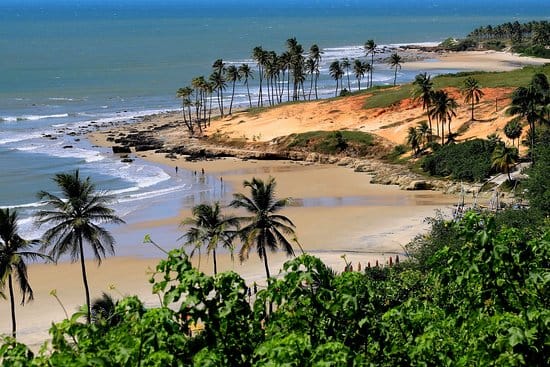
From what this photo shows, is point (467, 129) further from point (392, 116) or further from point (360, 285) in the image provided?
point (360, 285)

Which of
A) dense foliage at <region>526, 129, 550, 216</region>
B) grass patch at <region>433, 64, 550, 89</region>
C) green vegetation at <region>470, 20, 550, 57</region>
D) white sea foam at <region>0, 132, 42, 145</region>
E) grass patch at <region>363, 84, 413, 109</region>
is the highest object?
green vegetation at <region>470, 20, 550, 57</region>

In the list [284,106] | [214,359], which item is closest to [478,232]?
[214,359]

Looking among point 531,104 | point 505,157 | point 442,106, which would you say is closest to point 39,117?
point 442,106

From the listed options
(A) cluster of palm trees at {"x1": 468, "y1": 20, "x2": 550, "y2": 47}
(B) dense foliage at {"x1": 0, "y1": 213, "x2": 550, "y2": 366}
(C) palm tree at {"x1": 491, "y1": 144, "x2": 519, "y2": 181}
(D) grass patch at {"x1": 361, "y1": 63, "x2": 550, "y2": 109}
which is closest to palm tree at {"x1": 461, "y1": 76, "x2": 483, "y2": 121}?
(D) grass patch at {"x1": 361, "y1": 63, "x2": 550, "y2": 109}

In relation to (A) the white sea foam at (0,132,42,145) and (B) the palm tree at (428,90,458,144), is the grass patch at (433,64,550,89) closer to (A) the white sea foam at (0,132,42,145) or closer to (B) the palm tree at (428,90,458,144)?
(B) the palm tree at (428,90,458,144)

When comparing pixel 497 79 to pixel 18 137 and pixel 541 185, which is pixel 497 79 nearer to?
pixel 541 185

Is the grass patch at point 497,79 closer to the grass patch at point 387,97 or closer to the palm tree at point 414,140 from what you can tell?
the grass patch at point 387,97
